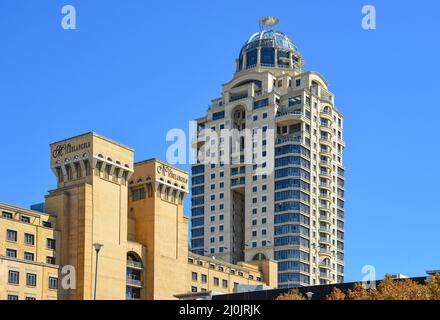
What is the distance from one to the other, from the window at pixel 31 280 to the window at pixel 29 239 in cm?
544

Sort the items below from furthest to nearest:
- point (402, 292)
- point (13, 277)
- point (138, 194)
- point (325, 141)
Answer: point (325, 141), point (138, 194), point (13, 277), point (402, 292)

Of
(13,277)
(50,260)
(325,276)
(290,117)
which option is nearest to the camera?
(13,277)

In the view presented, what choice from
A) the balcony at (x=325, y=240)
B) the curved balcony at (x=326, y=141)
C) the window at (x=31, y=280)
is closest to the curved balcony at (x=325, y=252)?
the balcony at (x=325, y=240)

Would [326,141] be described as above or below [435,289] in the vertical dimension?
above

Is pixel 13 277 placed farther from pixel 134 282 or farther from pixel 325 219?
pixel 325 219

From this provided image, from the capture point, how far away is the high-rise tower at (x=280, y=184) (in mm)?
178750

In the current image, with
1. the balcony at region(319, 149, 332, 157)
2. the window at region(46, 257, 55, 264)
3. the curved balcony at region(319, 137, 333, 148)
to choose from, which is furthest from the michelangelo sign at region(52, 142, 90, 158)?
the curved balcony at region(319, 137, 333, 148)

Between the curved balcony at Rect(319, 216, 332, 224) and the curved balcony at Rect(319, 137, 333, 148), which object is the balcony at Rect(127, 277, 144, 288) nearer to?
the curved balcony at Rect(319, 216, 332, 224)

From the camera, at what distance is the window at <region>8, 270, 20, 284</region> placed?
326 feet

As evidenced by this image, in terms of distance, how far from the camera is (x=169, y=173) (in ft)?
417

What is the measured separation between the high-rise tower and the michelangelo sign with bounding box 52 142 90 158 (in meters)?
68.8

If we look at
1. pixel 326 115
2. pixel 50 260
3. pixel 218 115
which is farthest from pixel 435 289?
pixel 218 115

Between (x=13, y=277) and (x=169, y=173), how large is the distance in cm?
3376

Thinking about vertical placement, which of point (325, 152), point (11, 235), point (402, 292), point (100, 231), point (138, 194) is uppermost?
point (325, 152)
